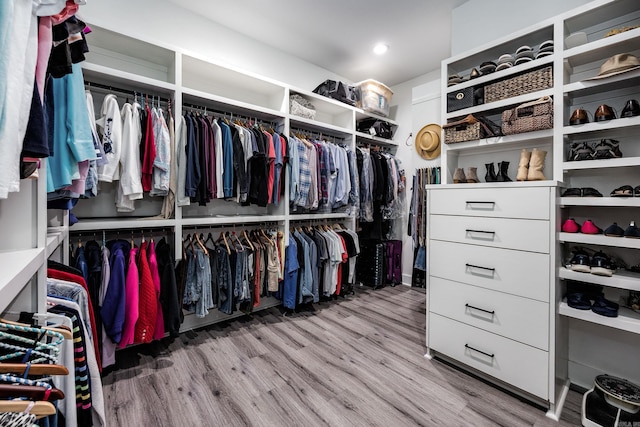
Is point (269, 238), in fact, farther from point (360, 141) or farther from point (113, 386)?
point (360, 141)

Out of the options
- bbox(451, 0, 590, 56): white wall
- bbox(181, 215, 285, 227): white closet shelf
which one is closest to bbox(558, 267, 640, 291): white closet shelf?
bbox(451, 0, 590, 56): white wall

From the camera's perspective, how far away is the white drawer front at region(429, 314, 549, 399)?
4.91 ft

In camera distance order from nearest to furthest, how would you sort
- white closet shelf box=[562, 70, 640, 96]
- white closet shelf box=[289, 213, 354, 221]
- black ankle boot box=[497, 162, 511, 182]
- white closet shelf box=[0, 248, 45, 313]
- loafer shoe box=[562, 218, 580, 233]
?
white closet shelf box=[0, 248, 45, 313] < white closet shelf box=[562, 70, 640, 96] < loafer shoe box=[562, 218, 580, 233] < black ankle boot box=[497, 162, 511, 182] < white closet shelf box=[289, 213, 354, 221]

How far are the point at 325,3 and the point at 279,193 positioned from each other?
1.68 meters

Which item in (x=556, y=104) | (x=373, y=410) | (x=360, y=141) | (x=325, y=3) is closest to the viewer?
(x=373, y=410)

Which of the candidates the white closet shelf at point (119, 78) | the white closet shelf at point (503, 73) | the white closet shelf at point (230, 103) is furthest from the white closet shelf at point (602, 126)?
the white closet shelf at point (119, 78)

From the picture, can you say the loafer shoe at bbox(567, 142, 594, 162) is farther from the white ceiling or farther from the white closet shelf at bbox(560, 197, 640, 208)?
the white ceiling

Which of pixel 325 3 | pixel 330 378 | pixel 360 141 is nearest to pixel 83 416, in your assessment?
pixel 330 378

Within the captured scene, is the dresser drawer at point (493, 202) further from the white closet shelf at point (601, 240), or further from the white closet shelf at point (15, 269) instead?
the white closet shelf at point (15, 269)

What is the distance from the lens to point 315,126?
10.1 feet

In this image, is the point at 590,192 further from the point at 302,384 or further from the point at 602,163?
the point at 302,384

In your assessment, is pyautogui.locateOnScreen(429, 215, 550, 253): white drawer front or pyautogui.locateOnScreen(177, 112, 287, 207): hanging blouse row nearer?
pyautogui.locateOnScreen(429, 215, 550, 253): white drawer front

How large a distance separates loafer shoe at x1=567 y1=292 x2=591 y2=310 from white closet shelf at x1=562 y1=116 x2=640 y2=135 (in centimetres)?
90

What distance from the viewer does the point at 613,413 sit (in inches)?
52.8
